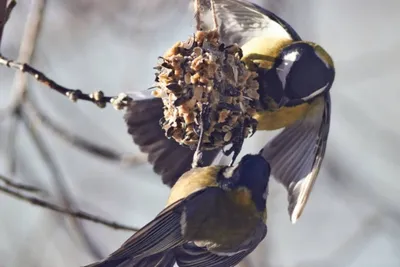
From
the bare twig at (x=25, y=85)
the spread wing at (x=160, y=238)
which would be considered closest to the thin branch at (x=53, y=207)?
the spread wing at (x=160, y=238)

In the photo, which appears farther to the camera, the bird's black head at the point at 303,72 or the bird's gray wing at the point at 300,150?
the bird's gray wing at the point at 300,150

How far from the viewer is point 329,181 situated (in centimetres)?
352

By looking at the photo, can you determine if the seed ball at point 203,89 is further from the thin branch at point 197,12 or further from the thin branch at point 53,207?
the thin branch at point 53,207

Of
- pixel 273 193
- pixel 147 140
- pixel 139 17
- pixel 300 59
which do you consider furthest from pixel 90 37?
pixel 300 59

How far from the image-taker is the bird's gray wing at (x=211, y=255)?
6.31ft

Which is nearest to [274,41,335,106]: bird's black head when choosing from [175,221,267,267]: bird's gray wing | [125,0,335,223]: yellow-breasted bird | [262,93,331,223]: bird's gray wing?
[125,0,335,223]: yellow-breasted bird

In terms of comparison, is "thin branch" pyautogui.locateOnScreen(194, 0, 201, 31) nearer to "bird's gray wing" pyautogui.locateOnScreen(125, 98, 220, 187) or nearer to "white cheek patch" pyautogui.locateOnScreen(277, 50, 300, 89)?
"white cheek patch" pyautogui.locateOnScreen(277, 50, 300, 89)

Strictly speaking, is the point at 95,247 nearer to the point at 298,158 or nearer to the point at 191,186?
the point at 191,186

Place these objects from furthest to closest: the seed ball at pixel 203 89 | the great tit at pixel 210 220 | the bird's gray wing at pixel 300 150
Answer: the bird's gray wing at pixel 300 150 < the great tit at pixel 210 220 < the seed ball at pixel 203 89

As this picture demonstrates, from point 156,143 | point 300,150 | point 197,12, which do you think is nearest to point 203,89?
point 197,12

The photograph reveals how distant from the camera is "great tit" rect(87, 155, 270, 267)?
1.85 m

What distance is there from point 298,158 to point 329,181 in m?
1.31

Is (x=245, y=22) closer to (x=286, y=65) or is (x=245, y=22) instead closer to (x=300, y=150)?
(x=286, y=65)

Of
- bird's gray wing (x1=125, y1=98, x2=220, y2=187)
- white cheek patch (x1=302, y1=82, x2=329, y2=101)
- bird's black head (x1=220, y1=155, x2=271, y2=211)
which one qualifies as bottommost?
bird's black head (x1=220, y1=155, x2=271, y2=211)
